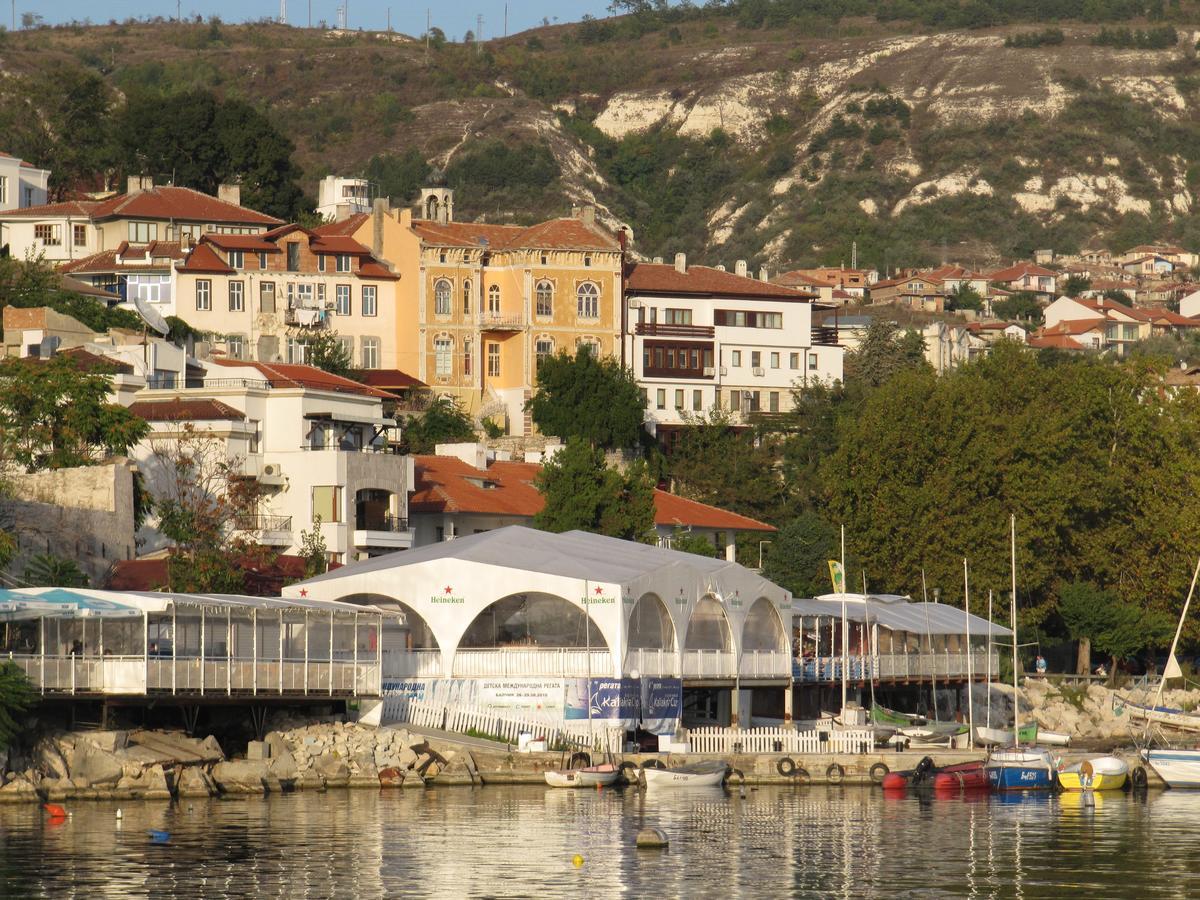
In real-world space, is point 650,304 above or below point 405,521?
above

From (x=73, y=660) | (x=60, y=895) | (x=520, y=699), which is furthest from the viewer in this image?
(x=520, y=699)

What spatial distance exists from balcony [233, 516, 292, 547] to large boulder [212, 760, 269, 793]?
2018 centimetres

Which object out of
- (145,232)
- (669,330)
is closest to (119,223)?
(145,232)

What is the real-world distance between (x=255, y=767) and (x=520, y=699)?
831 centimetres

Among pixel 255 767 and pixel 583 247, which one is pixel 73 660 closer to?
pixel 255 767

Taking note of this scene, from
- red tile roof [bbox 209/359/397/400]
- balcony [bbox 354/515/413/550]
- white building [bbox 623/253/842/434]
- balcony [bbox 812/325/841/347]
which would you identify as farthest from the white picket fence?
balcony [bbox 812/325/841/347]

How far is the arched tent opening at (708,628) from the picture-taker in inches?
2362

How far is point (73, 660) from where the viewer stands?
45.1 meters

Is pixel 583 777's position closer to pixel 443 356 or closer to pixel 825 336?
pixel 443 356

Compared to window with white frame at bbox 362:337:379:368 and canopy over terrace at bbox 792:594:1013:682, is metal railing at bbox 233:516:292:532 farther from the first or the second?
window with white frame at bbox 362:337:379:368

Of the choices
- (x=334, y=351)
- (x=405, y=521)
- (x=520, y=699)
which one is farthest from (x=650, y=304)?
(x=520, y=699)

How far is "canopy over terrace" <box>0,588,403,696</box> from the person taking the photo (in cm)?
4503

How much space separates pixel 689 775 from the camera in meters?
50.8

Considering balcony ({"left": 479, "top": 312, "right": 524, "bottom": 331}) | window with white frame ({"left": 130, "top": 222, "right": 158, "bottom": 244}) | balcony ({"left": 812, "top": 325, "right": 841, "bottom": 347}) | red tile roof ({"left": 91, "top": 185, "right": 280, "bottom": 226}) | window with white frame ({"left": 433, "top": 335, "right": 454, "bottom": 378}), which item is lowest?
window with white frame ({"left": 433, "top": 335, "right": 454, "bottom": 378})
